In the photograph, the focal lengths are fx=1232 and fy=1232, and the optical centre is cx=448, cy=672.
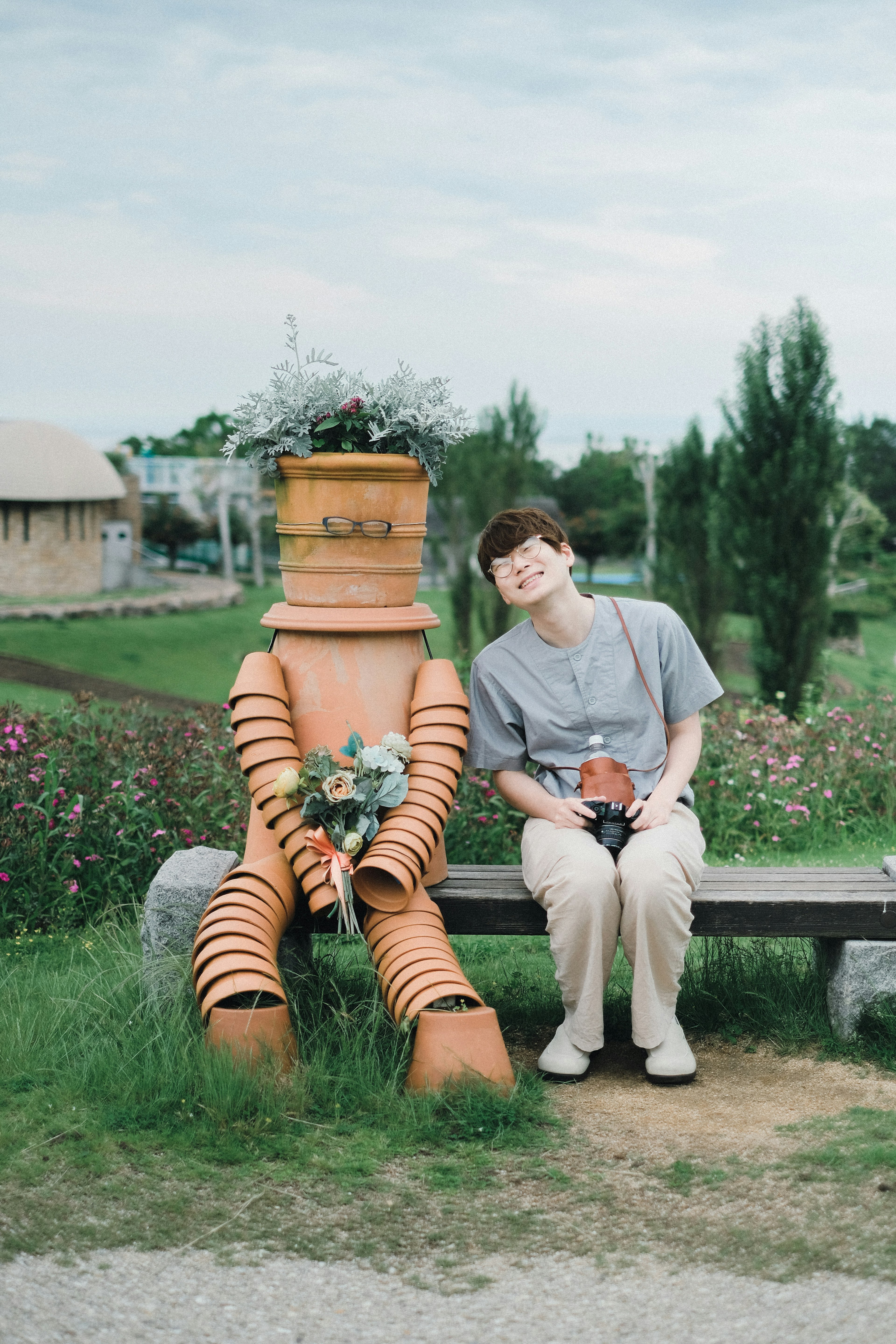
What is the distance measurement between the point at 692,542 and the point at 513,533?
9.87 metres

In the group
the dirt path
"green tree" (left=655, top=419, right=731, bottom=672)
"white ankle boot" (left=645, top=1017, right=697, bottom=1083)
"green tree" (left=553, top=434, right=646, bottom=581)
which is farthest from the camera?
"green tree" (left=553, top=434, right=646, bottom=581)

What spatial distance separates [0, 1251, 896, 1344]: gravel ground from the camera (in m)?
2.06

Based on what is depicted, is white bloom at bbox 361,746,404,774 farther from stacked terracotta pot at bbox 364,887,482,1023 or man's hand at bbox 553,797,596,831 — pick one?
man's hand at bbox 553,797,596,831

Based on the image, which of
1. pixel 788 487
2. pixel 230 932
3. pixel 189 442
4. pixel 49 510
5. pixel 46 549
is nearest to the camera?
pixel 230 932

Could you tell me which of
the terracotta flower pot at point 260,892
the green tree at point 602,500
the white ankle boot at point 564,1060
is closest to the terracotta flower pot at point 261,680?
the terracotta flower pot at point 260,892

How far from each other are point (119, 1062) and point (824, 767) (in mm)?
4129

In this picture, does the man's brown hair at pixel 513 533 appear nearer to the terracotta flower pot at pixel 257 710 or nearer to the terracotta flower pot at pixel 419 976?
the terracotta flower pot at pixel 257 710

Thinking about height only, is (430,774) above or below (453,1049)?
above

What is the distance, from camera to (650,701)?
3.39 meters

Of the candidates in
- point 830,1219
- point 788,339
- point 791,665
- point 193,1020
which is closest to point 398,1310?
point 830,1219

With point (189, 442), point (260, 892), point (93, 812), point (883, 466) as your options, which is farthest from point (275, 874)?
point (883, 466)

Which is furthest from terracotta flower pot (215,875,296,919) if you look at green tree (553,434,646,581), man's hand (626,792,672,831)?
green tree (553,434,646,581)

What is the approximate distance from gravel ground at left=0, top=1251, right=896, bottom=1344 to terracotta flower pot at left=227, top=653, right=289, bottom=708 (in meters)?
1.40

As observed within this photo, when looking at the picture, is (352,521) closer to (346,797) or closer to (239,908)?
(346,797)
